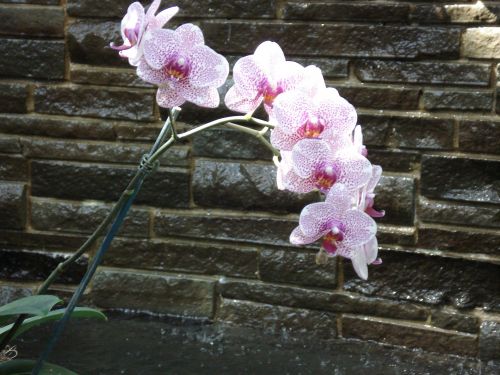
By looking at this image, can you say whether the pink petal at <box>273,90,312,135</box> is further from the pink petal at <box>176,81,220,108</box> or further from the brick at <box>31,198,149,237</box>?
the brick at <box>31,198,149,237</box>

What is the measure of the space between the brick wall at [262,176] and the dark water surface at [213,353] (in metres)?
0.05

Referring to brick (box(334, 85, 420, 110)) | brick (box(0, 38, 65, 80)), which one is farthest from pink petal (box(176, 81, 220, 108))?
brick (box(0, 38, 65, 80))

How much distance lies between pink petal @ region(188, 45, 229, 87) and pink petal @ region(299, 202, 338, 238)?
0.17 meters

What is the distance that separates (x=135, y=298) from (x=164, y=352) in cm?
34

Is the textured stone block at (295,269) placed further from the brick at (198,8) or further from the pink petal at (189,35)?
the pink petal at (189,35)

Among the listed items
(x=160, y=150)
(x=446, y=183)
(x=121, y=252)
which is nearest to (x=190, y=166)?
(x=121, y=252)

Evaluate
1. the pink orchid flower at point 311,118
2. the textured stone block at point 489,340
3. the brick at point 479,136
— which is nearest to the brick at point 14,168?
the brick at point 479,136

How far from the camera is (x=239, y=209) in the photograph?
246 cm

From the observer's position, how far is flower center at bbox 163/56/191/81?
78 centimetres

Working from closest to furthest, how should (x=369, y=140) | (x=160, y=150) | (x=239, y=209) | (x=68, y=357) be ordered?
1. (x=160, y=150)
2. (x=68, y=357)
3. (x=369, y=140)
4. (x=239, y=209)

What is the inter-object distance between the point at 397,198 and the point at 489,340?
470mm

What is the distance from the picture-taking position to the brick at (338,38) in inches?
88.4

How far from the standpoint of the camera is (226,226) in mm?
2463

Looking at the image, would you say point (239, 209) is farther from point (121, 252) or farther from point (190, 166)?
point (121, 252)
